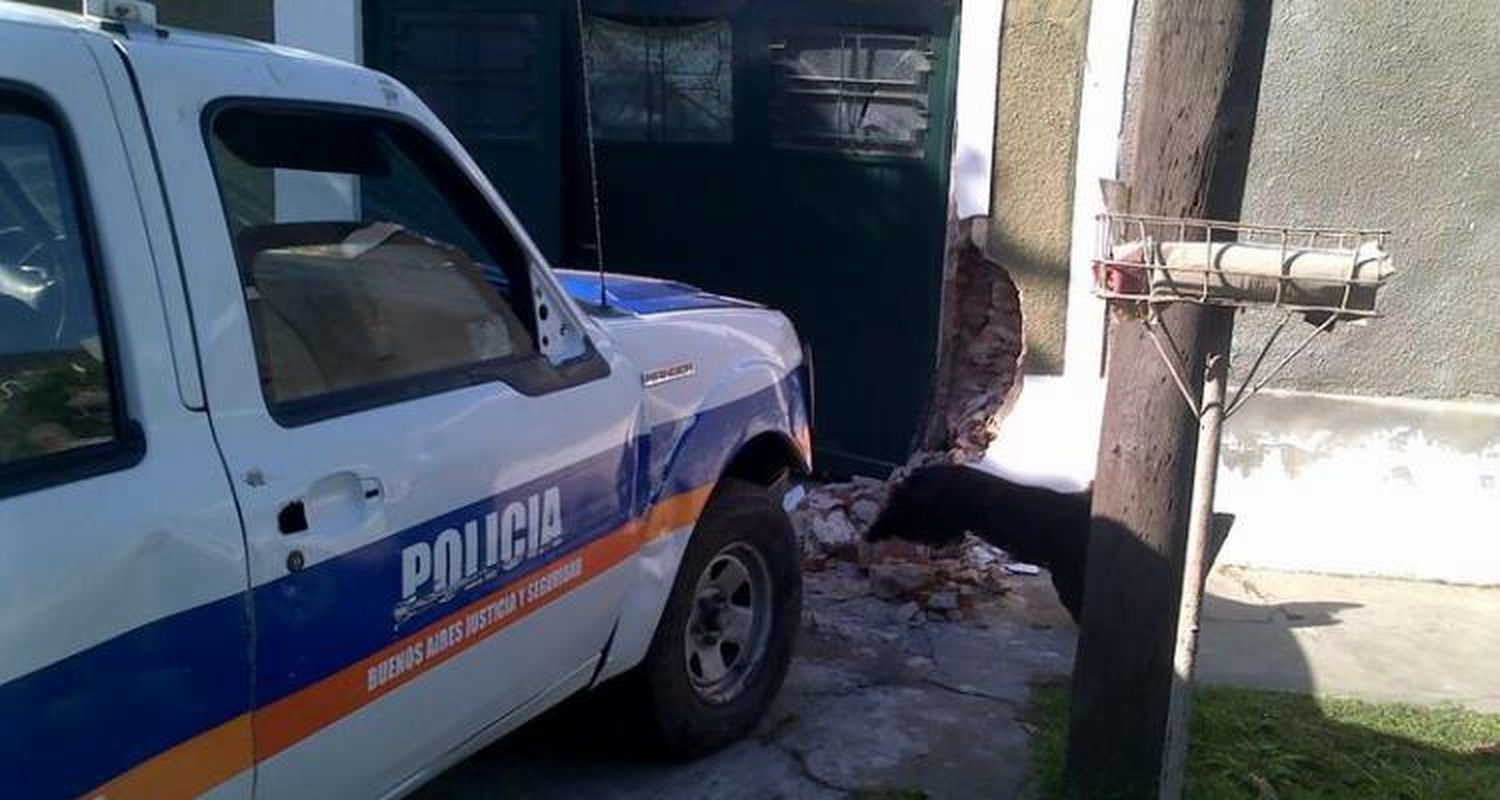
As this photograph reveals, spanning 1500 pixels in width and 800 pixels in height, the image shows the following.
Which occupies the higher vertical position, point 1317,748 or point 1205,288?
point 1205,288

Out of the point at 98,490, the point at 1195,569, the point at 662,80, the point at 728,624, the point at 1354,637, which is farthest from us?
the point at 662,80

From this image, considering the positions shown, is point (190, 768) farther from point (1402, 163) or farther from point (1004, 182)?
point (1402, 163)

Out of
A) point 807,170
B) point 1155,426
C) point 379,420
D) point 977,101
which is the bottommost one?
point 1155,426

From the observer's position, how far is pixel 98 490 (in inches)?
87.7

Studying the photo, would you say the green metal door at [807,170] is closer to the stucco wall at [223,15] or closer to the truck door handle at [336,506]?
the stucco wall at [223,15]

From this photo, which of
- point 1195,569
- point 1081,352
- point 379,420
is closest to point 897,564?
point 1081,352

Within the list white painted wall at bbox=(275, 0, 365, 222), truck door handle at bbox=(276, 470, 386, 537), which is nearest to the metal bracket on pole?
truck door handle at bbox=(276, 470, 386, 537)

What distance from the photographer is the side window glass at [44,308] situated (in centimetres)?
221

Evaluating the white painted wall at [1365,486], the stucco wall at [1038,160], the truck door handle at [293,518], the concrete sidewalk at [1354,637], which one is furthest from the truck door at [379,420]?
the white painted wall at [1365,486]

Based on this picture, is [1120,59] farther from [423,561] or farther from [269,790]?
[269,790]

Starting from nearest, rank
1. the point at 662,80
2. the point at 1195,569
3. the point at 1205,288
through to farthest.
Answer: the point at 1205,288 → the point at 1195,569 → the point at 662,80

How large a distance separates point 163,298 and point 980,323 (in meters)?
5.10

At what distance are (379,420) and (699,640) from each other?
1.69 metres

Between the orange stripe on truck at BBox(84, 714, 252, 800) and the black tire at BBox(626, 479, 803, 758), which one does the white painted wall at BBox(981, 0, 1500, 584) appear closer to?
the black tire at BBox(626, 479, 803, 758)
